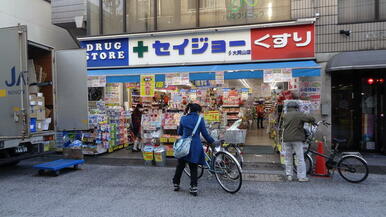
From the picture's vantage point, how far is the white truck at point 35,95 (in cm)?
639

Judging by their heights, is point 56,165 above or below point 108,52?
below

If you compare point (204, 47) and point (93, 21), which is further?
point (93, 21)

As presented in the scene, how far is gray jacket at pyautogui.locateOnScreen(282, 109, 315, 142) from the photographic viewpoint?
6.04 m

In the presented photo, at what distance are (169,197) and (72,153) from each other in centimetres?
427

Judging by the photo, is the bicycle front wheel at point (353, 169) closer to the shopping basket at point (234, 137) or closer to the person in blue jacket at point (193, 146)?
the shopping basket at point (234, 137)

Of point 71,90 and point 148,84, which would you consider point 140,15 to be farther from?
point 71,90

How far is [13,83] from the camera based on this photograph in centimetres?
645

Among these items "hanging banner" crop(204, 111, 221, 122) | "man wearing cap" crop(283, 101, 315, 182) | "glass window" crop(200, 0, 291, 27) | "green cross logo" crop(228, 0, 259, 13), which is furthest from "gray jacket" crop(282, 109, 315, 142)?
"green cross logo" crop(228, 0, 259, 13)

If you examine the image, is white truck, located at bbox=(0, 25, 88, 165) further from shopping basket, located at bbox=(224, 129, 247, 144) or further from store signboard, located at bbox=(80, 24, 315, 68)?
shopping basket, located at bbox=(224, 129, 247, 144)

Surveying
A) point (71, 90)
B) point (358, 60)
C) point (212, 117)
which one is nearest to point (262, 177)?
point (212, 117)

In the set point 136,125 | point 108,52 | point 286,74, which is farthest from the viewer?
point 108,52

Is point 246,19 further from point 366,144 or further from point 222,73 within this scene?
point 366,144

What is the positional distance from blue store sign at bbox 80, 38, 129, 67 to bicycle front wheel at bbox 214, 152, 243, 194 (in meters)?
6.42

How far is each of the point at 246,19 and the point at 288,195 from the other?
677 centimetres
